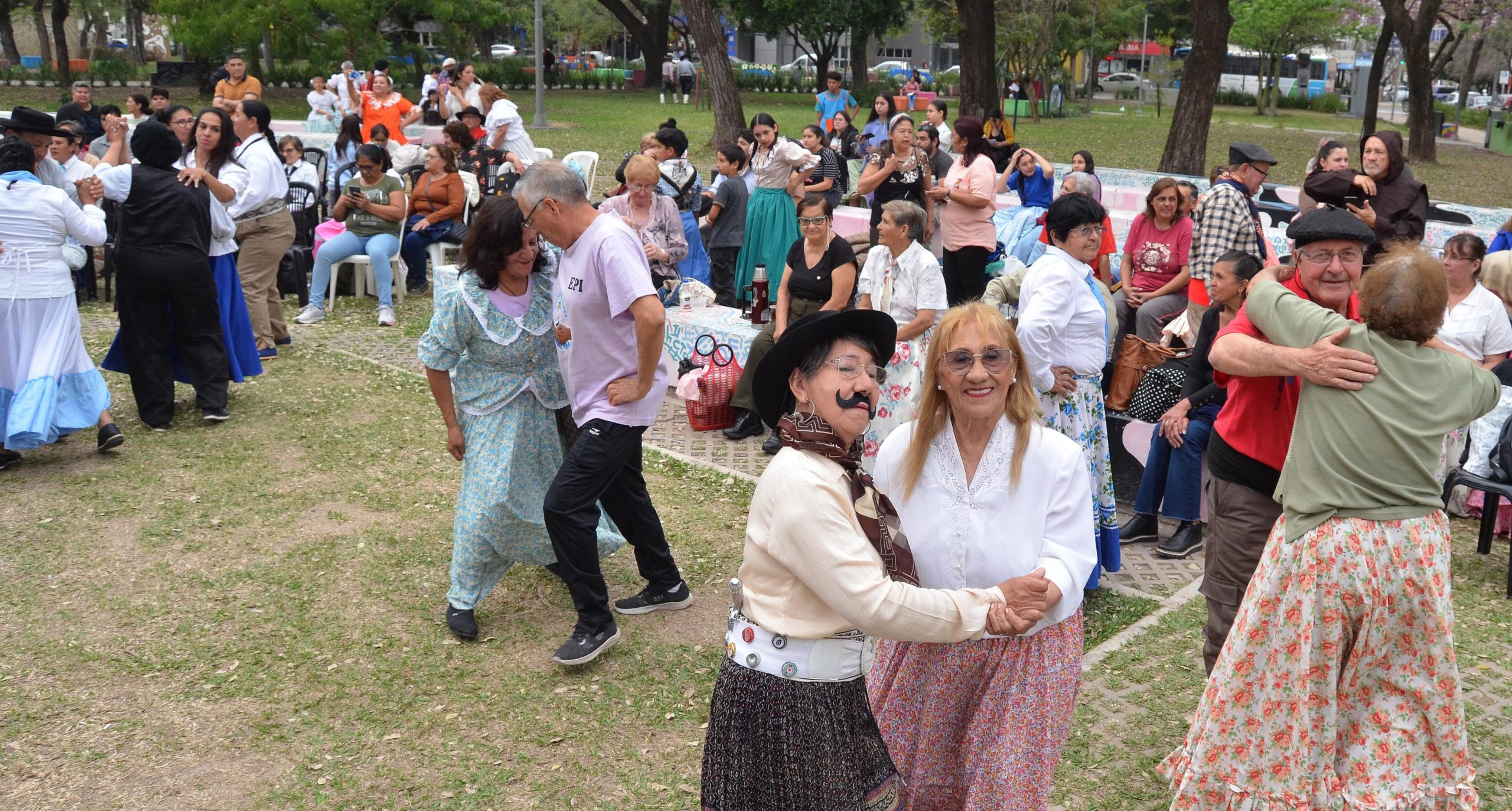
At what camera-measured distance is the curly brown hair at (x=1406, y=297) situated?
11.0 feet

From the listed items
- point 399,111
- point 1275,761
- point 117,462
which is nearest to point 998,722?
point 1275,761

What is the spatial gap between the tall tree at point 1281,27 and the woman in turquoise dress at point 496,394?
42.9 meters

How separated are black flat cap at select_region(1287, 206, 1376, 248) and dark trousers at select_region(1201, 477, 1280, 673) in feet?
2.72

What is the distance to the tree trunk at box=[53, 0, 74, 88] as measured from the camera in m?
32.3

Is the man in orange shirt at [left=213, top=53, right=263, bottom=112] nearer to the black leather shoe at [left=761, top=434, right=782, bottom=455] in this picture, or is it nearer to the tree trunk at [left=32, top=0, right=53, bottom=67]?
the black leather shoe at [left=761, top=434, right=782, bottom=455]

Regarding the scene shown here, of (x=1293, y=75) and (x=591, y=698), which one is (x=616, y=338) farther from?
(x=1293, y=75)

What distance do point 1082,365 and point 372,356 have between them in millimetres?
6616

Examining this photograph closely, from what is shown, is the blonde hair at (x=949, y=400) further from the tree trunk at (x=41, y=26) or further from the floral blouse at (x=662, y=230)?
the tree trunk at (x=41, y=26)

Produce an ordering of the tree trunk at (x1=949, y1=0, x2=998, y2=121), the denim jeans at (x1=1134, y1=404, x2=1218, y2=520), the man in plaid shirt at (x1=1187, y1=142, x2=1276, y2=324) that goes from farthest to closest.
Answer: the tree trunk at (x1=949, y1=0, x2=998, y2=121), the man in plaid shirt at (x1=1187, y1=142, x2=1276, y2=324), the denim jeans at (x1=1134, y1=404, x2=1218, y2=520)

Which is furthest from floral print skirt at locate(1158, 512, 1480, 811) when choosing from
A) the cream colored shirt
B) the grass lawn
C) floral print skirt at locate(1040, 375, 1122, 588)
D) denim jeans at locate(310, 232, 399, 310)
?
the grass lawn

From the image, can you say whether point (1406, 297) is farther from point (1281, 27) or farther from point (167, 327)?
point (1281, 27)

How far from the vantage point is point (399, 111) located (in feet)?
56.7

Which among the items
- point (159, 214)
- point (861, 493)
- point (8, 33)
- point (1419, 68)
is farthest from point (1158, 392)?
point (8, 33)

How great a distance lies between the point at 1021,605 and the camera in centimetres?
277
